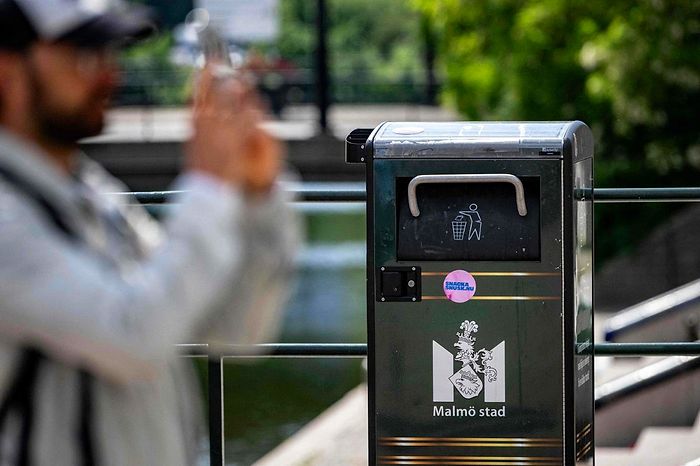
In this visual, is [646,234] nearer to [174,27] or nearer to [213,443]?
[213,443]

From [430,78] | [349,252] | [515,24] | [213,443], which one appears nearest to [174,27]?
[430,78]

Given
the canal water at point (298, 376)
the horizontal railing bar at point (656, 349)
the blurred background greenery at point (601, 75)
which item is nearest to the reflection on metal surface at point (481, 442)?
the horizontal railing bar at point (656, 349)

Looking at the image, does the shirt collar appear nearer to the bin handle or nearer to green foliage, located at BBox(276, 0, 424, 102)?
the bin handle

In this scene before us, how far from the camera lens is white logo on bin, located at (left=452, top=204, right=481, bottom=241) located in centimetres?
419

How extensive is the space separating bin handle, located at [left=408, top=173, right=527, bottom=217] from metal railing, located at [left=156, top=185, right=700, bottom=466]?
0.27 meters

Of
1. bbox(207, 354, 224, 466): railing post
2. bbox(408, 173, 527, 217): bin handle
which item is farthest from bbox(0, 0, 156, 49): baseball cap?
bbox(207, 354, 224, 466): railing post

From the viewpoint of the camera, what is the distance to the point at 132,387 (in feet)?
6.83

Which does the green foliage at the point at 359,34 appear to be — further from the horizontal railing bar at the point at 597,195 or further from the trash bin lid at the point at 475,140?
the trash bin lid at the point at 475,140

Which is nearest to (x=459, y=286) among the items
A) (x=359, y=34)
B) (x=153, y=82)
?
(x=153, y=82)

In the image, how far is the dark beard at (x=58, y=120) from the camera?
6.80 feet

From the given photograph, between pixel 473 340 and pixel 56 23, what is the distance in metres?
2.36

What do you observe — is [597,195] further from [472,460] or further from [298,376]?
[298,376]

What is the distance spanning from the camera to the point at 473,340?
4.21 meters

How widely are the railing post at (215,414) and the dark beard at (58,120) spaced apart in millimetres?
2348
